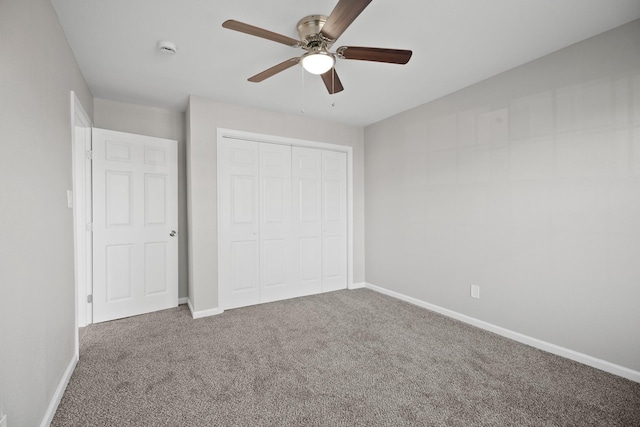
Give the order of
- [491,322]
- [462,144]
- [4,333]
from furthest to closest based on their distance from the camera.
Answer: [462,144], [491,322], [4,333]

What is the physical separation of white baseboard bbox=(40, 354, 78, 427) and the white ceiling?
230 centimetres

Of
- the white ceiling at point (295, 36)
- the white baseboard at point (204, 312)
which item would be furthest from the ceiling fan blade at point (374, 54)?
the white baseboard at point (204, 312)

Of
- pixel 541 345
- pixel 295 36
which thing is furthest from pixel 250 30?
pixel 541 345

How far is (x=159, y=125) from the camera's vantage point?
358 centimetres

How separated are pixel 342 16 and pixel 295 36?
74cm

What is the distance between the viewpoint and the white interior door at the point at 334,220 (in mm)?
4227

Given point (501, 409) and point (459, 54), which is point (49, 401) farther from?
point (459, 54)

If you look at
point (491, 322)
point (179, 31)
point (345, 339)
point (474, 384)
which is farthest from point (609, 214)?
point (179, 31)

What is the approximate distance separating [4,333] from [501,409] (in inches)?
96.7

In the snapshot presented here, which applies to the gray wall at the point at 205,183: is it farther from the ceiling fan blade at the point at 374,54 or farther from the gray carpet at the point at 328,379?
the ceiling fan blade at the point at 374,54

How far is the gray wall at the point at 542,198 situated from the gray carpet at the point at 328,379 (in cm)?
35

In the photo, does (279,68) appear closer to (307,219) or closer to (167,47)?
(167,47)

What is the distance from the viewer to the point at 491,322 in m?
2.85

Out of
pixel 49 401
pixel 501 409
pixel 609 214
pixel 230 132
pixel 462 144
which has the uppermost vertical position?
pixel 230 132
